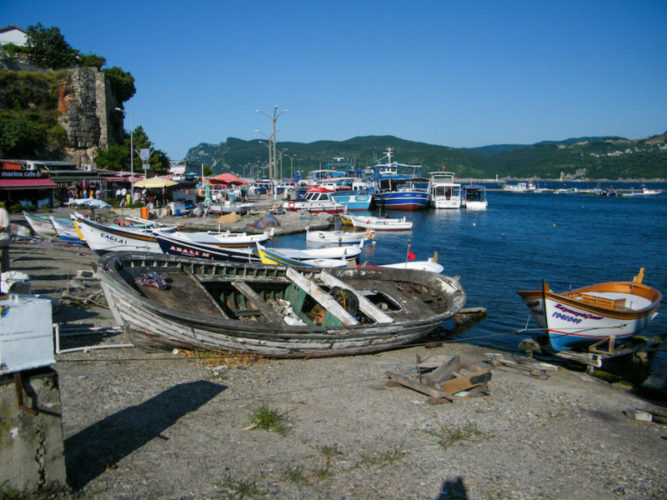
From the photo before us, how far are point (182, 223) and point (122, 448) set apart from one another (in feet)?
106

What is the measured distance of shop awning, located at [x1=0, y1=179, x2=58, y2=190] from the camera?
113 feet

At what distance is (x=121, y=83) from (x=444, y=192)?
51.9m

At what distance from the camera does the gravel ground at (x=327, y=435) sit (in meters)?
5.70

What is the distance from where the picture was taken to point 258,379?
9.01 m

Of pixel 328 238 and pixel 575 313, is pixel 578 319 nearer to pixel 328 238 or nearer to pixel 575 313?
pixel 575 313

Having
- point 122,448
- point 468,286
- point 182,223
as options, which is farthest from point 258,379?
point 182,223

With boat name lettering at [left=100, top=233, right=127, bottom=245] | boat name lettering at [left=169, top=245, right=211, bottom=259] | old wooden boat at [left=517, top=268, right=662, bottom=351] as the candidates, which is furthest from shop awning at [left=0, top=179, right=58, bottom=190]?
old wooden boat at [left=517, top=268, right=662, bottom=351]

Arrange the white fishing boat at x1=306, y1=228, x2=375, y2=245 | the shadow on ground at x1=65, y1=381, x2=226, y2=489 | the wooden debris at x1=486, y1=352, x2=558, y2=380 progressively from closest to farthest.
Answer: the shadow on ground at x1=65, y1=381, x2=226, y2=489 → the wooden debris at x1=486, y1=352, x2=558, y2=380 → the white fishing boat at x1=306, y1=228, x2=375, y2=245

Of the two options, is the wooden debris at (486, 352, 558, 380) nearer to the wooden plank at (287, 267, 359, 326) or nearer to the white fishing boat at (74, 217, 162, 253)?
the wooden plank at (287, 267, 359, 326)

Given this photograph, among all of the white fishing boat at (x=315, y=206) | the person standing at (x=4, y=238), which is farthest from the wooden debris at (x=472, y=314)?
Answer: the white fishing boat at (x=315, y=206)

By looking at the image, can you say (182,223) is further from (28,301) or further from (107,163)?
(28,301)

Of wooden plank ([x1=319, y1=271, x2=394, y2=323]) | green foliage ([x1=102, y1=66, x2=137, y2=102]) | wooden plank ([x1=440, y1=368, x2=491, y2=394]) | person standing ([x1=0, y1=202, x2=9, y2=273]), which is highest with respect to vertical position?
green foliage ([x1=102, y1=66, x2=137, y2=102])

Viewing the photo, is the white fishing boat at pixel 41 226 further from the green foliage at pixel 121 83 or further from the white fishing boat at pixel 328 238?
the green foliage at pixel 121 83

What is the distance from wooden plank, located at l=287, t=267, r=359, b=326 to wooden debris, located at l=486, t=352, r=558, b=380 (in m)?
3.86
